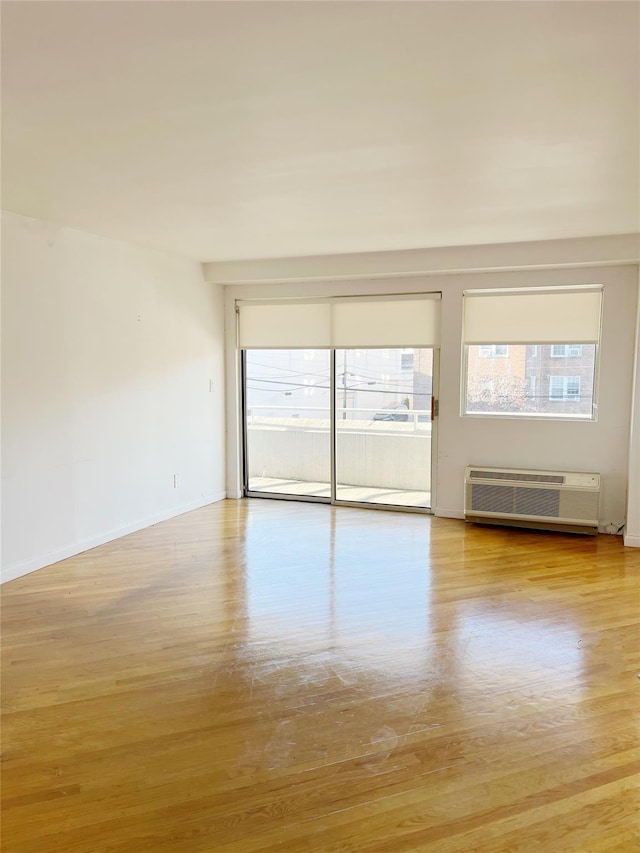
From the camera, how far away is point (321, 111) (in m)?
2.35

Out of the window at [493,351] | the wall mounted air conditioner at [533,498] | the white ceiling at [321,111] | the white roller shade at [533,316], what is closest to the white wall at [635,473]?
the wall mounted air conditioner at [533,498]

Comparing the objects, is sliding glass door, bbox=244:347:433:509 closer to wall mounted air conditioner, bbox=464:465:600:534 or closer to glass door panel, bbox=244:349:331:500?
glass door panel, bbox=244:349:331:500

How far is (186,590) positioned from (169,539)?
1209 millimetres

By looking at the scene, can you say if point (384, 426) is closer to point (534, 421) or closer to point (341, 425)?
point (341, 425)

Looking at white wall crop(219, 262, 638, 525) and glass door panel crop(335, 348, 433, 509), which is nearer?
white wall crop(219, 262, 638, 525)

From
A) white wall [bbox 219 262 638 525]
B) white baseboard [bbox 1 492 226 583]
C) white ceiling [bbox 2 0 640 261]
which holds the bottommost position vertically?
white baseboard [bbox 1 492 226 583]

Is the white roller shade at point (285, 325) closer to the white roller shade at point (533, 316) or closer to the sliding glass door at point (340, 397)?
the sliding glass door at point (340, 397)

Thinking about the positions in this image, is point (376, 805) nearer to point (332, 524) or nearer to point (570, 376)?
point (332, 524)

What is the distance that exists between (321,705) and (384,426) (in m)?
3.78

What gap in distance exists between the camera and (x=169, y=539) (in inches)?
201

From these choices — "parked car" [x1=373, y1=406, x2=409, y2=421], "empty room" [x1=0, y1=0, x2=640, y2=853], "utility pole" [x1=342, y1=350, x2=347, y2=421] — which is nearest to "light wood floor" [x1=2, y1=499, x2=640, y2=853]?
"empty room" [x1=0, y1=0, x2=640, y2=853]

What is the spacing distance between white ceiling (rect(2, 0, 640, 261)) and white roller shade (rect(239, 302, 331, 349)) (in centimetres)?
209

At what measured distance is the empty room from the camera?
6.44ft

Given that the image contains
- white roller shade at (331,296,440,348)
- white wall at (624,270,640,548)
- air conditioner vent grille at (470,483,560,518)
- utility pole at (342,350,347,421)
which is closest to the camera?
white wall at (624,270,640,548)
